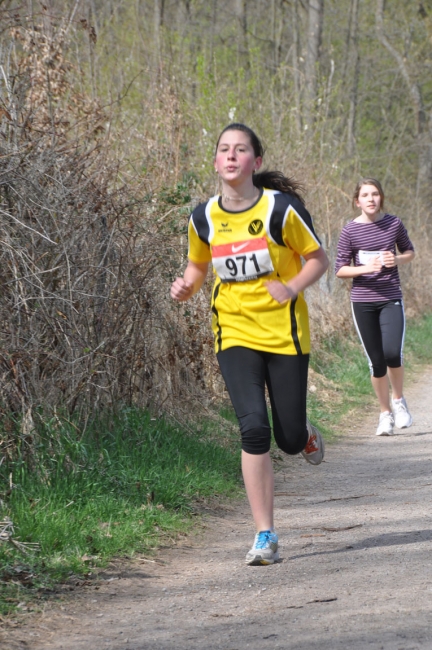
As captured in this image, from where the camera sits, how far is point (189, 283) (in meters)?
4.87

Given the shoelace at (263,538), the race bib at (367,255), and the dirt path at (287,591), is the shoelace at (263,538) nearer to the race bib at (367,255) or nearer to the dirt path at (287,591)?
the dirt path at (287,591)

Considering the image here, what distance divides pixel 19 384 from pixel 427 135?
2546 cm

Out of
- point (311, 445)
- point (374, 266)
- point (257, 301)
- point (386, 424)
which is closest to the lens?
point (257, 301)

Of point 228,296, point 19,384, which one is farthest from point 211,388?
point 228,296

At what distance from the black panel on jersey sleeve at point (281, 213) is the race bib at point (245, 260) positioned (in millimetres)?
68

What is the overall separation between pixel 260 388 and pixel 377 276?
392 cm

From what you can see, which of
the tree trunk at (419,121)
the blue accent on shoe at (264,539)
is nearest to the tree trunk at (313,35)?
the tree trunk at (419,121)

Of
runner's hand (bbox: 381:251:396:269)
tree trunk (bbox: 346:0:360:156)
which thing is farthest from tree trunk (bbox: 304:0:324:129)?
runner's hand (bbox: 381:251:396:269)

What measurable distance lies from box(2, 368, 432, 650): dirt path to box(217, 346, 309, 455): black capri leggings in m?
0.63

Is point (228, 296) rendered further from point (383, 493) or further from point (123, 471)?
point (383, 493)

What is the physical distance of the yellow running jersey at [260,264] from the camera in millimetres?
4594

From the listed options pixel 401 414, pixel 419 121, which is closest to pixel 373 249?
pixel 401 414

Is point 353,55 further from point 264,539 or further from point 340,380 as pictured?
point 264,539

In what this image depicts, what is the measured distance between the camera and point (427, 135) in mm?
29234
